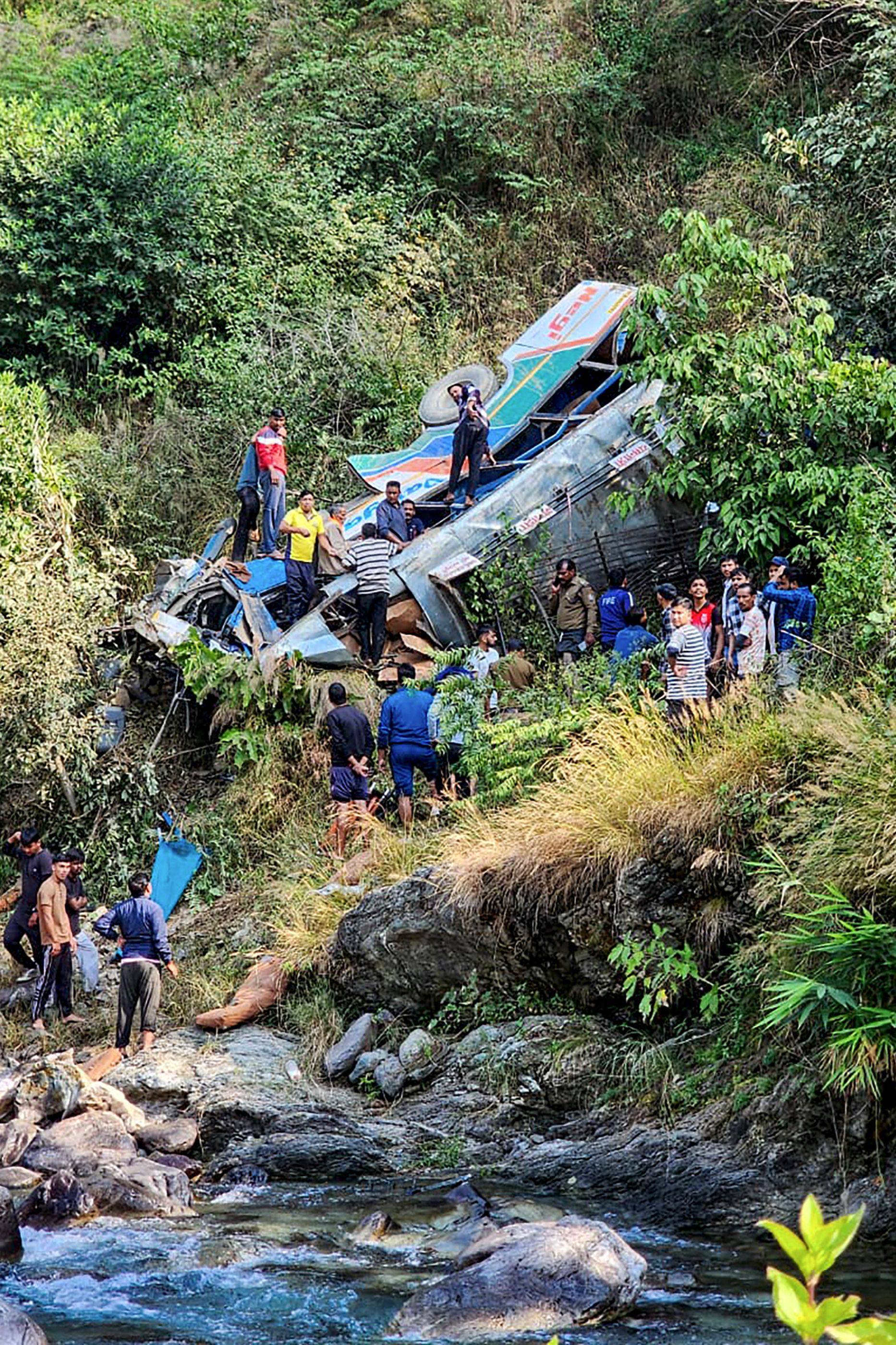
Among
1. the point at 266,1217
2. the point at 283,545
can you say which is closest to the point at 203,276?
the point at 283,545

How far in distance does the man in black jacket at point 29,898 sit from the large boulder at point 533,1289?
671 centimetres

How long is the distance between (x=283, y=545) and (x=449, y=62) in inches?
493

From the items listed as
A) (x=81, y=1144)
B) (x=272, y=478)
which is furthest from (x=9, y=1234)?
(x=272, y=478)

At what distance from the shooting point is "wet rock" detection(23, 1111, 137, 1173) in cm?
1094

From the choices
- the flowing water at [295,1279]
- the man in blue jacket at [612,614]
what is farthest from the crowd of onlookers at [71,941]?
the man in blue jacket at [612,614]

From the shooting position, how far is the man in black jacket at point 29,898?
1388 cm

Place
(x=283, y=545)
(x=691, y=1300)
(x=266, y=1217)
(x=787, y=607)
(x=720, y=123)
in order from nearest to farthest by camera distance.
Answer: (x=691, y=1300)
(x=266, y=1217)
(x=787, y=607)
(x=283, y=545)
(x=720, y=123)

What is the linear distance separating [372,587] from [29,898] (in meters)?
4.40

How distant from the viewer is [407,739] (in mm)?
13922

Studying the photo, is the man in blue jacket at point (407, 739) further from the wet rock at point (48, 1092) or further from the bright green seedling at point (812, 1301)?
the bright green seedling at point (812, 1301)

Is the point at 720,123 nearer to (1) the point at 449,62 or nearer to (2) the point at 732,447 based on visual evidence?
(1) the point at 449,62

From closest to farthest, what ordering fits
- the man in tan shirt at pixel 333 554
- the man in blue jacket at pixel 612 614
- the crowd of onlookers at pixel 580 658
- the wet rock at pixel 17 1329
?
the wet rock at pixel 17 1329
the crowd of onlookers at pixel 580 658
the man in blue jacket at pixel 612 614
the man in tan shirt at pixel 333 554

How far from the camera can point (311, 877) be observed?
555 inches

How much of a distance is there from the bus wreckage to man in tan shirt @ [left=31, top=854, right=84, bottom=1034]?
3256 mm
